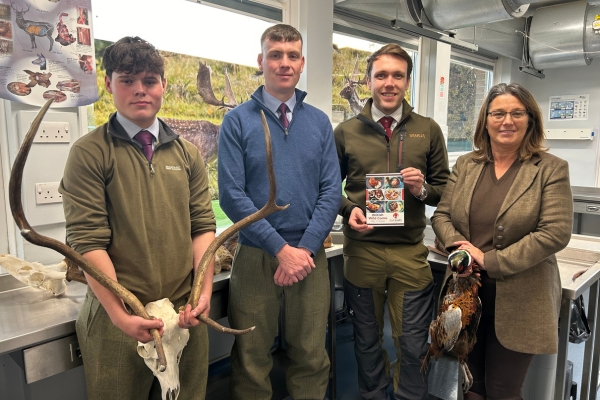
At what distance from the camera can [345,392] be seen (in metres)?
2.55

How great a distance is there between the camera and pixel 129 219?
1.26 meters

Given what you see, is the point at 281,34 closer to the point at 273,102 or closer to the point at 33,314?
the point at 273,102

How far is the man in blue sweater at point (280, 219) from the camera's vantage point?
1.60 m

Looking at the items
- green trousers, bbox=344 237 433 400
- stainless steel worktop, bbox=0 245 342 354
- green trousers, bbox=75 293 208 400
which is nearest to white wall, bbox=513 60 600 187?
green trousers, bbox=344 237 433 400

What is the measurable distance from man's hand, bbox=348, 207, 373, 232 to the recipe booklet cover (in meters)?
0.03

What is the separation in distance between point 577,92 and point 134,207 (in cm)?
602

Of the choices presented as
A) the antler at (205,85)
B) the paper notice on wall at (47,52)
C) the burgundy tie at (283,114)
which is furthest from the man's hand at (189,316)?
the antler at (205,85)

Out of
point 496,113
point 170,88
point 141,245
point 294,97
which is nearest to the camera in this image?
point 141,245

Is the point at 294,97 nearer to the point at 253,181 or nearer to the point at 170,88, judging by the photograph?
the point at 253,181

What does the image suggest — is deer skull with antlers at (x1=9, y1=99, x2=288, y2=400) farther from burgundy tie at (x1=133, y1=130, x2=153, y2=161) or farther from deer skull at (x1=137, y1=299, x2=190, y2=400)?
burgundy tie at (x1=133, y1=130, x2=153, y2=161)

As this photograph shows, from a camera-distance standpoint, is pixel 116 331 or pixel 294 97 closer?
pixel 116 331

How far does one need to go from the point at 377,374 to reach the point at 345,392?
65 cm

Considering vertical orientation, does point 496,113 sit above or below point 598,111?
below

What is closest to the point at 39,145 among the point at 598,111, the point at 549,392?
the point at 549,392
